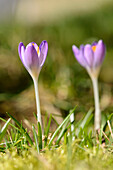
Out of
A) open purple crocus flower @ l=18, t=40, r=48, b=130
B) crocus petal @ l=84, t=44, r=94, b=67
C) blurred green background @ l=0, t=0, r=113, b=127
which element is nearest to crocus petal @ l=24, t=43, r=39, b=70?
open purple crocus flower @ l=18, t=40, r=48, b=130

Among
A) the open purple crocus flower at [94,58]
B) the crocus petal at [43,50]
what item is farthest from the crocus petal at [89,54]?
the crocus petal at [43,50]

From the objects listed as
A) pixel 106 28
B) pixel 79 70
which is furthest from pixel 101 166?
pixel 106 28

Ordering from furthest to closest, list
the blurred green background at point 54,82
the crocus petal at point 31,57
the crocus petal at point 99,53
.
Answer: the blurred green background at point 54,82 → the crocus petal at point 99,53 → the crocus petal at point 31,57

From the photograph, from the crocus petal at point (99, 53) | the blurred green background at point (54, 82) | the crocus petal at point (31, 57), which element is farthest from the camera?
the blurred green background at point (54, 82)

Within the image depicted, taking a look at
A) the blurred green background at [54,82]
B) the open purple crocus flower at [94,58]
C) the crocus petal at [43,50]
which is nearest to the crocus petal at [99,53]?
the open purple crocus flower at [94,58]

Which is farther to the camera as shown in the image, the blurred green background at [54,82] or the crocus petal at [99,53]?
the blurred green background at [54,82]

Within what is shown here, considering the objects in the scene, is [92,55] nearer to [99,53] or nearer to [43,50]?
[99,53]

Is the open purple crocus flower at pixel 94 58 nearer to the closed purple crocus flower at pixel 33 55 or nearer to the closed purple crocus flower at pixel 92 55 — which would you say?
the closed purple crocus flower at pixel 92 55

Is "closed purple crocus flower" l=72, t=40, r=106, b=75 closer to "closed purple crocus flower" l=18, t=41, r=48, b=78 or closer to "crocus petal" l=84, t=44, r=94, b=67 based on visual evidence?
"crocus petal" l=84, t=44, r=94, b=67

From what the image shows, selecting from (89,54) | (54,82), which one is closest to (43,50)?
(89,54)

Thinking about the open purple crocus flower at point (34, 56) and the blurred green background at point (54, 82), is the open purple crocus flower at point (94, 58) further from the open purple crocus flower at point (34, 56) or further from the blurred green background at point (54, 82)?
the blurred green background at point (54, 82)
